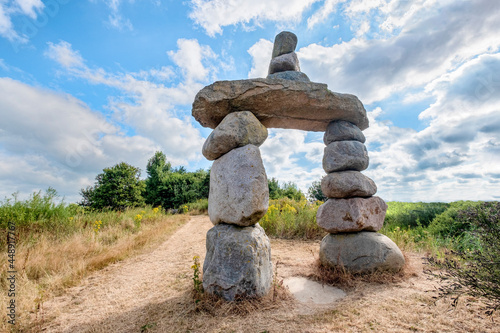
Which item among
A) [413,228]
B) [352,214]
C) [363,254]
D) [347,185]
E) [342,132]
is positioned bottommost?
[363,254]

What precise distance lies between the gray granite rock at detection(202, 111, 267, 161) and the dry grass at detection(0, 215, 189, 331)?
3.06 meters

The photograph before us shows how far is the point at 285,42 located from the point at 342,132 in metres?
2.30

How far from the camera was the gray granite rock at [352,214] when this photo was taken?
14.3ft

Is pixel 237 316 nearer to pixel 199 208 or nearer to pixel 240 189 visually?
pixel 240 189

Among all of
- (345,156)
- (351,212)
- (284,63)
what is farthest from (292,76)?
(351,212)

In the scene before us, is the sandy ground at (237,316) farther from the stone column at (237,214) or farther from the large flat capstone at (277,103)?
the large flat capstone at (277,103)

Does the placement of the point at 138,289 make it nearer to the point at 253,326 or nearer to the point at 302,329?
the point at 253,326

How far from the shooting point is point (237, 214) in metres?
3.41

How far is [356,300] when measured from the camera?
11.0 feet

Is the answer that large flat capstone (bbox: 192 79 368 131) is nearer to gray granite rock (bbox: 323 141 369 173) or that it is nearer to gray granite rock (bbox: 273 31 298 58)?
gray granite rock (bbox: 323 141 369 173)

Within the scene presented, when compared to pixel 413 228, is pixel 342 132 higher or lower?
higher

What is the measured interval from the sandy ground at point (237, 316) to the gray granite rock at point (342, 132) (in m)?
2.62

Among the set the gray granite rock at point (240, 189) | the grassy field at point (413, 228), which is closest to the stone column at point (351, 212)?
the gray granite rock at point (240, 189)

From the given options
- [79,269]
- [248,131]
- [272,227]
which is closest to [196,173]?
[272,227]
